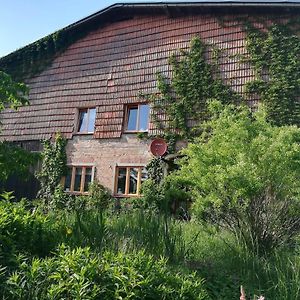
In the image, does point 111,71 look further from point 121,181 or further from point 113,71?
point 121,181

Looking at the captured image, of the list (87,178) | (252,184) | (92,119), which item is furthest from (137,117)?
(252,184)

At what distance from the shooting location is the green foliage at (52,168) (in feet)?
57.3

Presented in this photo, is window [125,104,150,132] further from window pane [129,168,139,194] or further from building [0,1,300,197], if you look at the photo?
window pane [129,168,139,194]

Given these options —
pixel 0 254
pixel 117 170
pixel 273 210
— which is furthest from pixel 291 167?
pixel 117 170

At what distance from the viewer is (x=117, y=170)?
53.8 feet

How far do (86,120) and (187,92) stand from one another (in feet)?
17.2

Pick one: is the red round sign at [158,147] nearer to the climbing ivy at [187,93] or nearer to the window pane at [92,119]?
the climbing ivy at [187,93]

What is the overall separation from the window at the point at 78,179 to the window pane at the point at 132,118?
2496mm

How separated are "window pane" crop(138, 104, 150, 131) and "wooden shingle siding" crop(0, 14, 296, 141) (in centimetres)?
45

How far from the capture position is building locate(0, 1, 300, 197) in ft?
50.4

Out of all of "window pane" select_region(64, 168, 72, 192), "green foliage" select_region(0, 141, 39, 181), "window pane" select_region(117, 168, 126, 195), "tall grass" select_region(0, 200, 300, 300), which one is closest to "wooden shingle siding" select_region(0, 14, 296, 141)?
"window pane" select_region(117, 168, 126, 195)

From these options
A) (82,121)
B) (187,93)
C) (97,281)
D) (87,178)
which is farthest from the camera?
(82,121)

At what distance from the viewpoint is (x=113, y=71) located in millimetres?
17812

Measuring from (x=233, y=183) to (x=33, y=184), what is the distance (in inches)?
522
